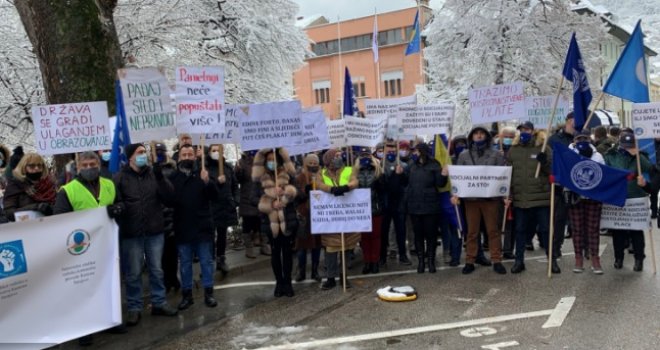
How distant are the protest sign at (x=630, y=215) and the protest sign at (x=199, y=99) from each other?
5304mm

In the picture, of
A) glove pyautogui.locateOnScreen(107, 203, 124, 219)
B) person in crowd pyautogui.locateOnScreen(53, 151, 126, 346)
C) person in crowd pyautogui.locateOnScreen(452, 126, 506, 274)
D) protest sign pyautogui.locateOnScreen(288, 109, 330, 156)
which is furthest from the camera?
protest sign pyautogui.locateOnScreen(288, 109, 330, 156)

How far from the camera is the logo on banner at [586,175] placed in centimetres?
757

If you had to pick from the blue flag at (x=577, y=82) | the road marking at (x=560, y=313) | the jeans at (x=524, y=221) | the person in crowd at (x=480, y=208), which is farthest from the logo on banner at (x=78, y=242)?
the blue flag at (x=577, y=82)

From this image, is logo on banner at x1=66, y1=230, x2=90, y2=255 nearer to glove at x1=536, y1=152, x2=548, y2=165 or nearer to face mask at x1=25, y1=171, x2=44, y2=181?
face mask at x1=25, y1=171, x2=44, y2=181

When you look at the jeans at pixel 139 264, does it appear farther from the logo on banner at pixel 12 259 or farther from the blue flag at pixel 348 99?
the blue flag at pixel 348 99

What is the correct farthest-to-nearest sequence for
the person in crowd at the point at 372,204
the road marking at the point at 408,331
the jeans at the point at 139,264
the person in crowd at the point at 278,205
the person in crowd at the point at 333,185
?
1. the person in crowd at the point at 372,204
2. the person in crowd at the point at 333,185
3. the person in crowd at the point at 278,205
4. the jeans at the point at 139,264
5. the road marking at the point at 408,331

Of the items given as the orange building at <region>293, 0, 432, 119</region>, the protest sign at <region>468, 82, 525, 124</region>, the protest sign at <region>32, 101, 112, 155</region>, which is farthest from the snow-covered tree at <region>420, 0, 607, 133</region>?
the orange building at <region>293, 0, 432, 119</region>

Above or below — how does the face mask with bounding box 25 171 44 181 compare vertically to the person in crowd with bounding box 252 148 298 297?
above

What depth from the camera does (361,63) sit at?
5972 centimetres

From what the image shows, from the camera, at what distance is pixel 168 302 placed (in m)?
7.39

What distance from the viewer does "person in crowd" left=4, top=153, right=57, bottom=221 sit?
5.95m

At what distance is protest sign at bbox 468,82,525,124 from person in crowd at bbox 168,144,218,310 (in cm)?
415

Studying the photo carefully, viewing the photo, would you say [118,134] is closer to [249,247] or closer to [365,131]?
[249,247]

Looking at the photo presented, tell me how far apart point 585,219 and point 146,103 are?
5.94 meters
